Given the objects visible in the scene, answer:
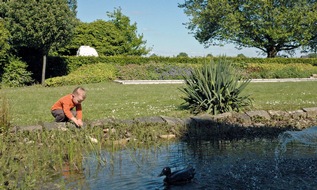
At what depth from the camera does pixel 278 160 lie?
19.1ft

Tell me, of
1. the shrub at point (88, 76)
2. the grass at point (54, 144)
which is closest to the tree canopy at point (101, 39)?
the shrub at point (88, 76)

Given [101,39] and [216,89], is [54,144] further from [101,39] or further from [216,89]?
[101,39]

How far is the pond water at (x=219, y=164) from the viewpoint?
480 centimetres

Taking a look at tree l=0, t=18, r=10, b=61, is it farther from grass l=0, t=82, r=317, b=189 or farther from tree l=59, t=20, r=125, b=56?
tree l=59, t=20, r=125, b=56

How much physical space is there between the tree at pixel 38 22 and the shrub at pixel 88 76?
7.06 feet

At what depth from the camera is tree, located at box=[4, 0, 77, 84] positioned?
795 inches

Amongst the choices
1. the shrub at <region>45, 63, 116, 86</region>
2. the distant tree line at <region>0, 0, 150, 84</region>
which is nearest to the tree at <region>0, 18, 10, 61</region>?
the distant tree line at <region>0, 0, 150, 84</region>

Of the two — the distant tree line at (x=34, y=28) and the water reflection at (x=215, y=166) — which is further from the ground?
the distant tree line at (x=34, y=28)

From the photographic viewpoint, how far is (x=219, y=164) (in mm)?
5641

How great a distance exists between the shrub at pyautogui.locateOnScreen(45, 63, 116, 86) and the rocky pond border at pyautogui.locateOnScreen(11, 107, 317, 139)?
13.5 metres

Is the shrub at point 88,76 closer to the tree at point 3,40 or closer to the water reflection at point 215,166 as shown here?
the tree at point 3,40

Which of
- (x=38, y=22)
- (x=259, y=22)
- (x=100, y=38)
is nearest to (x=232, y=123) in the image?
(x=38, y=22)

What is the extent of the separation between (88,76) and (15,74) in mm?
4336

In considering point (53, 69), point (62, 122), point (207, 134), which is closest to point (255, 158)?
point (207, 134)
